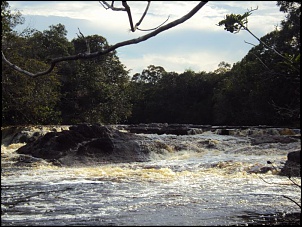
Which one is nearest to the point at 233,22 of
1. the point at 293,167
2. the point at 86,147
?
the point at 293,167

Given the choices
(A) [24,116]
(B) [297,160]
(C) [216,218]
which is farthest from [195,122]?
(C) [216,218]

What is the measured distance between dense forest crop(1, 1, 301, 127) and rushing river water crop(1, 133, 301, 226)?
7.54 meters

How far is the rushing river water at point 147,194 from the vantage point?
7.14m

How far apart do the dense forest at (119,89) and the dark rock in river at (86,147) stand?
5.84 m

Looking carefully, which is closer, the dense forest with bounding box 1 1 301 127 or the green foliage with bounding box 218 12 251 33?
the green foliage with bounding box 218 12 251 33

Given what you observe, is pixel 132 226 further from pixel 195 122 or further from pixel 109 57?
pixel 195 122

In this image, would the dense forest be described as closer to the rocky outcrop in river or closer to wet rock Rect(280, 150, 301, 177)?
the rocky outcrop in river

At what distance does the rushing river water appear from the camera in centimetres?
714

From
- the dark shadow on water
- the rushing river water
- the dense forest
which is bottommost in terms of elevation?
the rushing river water

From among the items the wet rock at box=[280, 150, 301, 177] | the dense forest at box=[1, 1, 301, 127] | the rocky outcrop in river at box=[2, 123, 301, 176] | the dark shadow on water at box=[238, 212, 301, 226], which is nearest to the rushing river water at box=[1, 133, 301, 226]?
the dark shadow on water at box=[238, 212, 301, 226]

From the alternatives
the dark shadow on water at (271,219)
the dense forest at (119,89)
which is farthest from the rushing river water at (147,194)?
the dense forest at (119,89)

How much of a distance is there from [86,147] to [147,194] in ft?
20.1

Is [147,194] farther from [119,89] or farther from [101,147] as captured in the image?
[119,89]

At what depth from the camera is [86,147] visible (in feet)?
49.1
